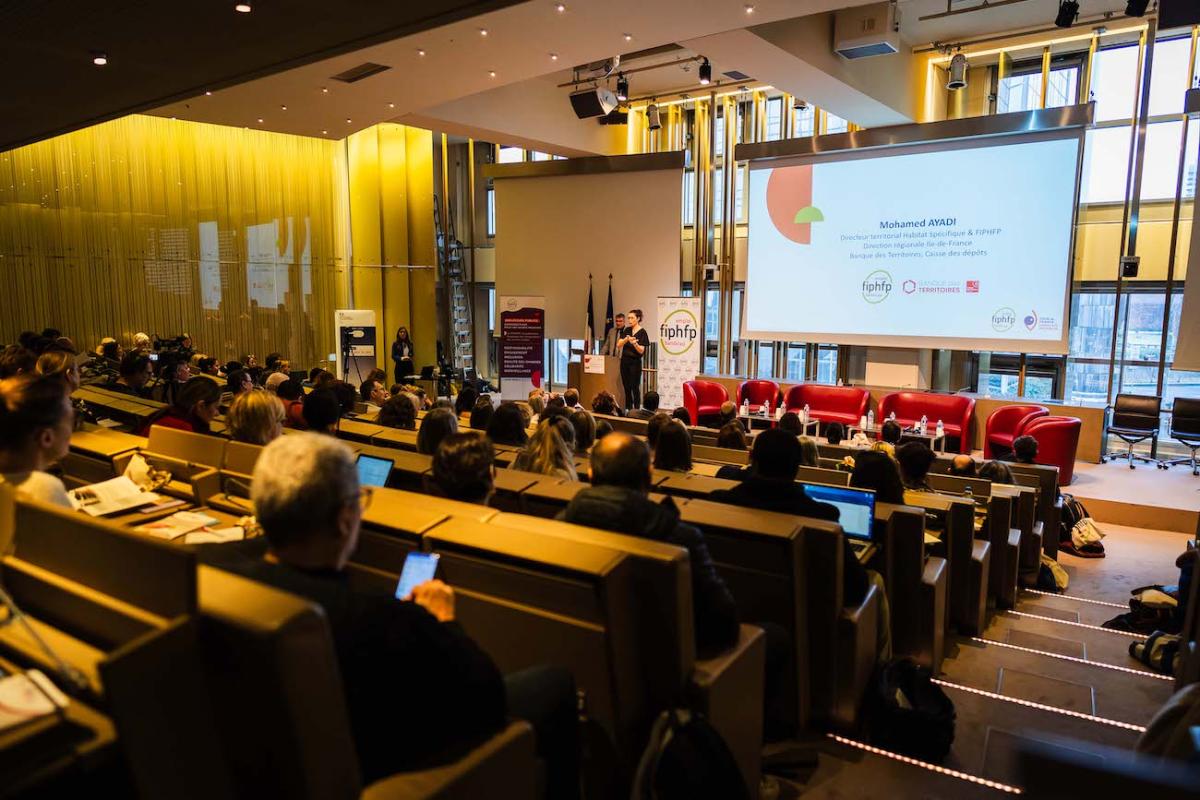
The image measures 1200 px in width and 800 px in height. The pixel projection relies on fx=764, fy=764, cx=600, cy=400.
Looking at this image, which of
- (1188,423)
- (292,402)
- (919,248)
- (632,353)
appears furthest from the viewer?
(632,353)

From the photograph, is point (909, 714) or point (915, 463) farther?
point (915, 463)

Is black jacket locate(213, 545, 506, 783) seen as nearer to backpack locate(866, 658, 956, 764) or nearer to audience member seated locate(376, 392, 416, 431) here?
backpack locate(866, 658, 956, 764)

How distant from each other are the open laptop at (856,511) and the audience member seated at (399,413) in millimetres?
2722

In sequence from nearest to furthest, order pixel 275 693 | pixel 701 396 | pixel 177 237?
pixel 275 693, pixel 701 396, pixel 177 237

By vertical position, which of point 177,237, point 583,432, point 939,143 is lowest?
point 583,432

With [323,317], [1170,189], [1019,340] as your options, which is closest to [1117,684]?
[1019,340]

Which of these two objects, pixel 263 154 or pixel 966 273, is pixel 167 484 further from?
pixel 263 154

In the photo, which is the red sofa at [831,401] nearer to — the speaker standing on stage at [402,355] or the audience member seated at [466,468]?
the speaker standing on stage at [402,355]

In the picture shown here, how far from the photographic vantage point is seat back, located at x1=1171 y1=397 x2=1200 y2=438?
8234 mm

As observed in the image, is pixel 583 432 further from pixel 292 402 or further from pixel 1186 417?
pixel 1186 417

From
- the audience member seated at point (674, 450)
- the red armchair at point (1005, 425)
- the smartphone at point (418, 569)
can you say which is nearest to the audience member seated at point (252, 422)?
the smartphone at point (418, 569)

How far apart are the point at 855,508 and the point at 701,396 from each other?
24.2 feet

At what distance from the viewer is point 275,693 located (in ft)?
3.69

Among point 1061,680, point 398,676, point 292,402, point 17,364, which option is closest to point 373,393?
point 292,402
